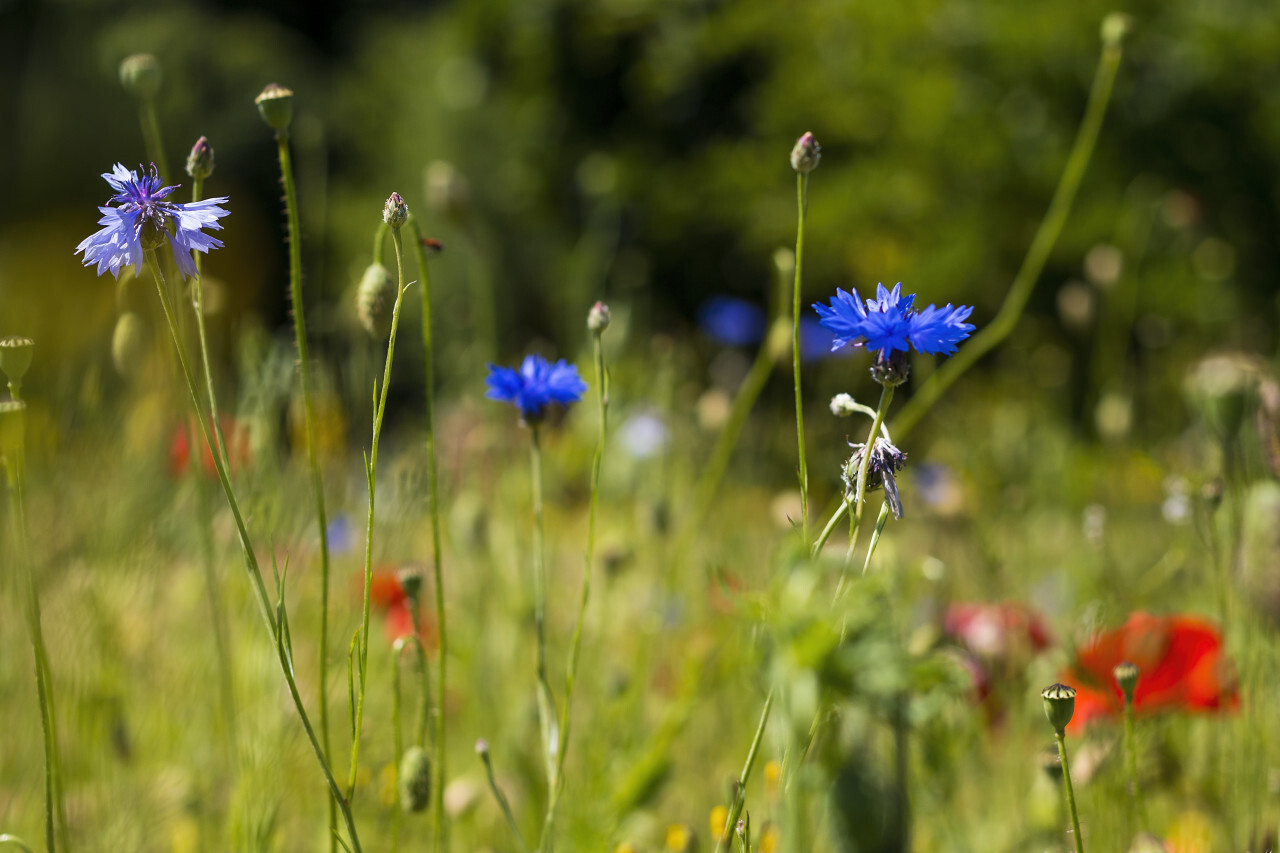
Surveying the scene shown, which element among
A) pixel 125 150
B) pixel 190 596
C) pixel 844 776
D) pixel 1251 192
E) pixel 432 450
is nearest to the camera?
pixel 844 776

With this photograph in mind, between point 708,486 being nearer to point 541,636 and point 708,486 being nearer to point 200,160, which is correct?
point 541,636

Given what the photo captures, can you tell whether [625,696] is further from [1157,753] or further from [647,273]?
[647,273]

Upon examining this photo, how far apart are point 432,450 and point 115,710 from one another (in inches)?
19.1

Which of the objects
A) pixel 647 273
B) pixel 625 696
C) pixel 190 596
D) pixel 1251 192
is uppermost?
pixel 647 273

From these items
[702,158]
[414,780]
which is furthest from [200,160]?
[702,158]

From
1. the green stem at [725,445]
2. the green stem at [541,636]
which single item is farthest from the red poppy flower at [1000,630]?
the green stem at [541,636]

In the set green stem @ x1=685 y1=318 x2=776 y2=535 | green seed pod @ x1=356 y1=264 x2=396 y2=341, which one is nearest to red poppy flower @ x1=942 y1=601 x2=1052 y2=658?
green stem @ x1=685 y1=318 x2=776 y2=535

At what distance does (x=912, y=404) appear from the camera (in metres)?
0.77

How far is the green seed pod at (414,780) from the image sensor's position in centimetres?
49

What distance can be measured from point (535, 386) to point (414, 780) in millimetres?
198

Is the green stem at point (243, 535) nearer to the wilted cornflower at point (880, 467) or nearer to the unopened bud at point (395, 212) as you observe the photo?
the unopened bud at point (395, 212)

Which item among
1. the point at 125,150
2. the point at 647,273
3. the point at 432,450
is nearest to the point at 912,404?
the point at 432,450

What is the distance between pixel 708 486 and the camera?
2.85 ft

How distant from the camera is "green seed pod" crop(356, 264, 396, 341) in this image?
1.60 feet
